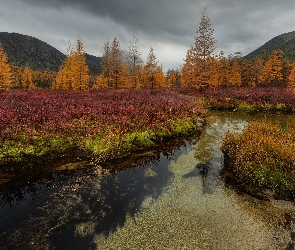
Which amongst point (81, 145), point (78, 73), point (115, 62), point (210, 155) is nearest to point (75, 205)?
point (81, 145)

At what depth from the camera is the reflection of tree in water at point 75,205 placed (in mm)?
5691

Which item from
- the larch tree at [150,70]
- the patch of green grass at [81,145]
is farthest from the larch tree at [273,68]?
the patch of green grass at [81,145]

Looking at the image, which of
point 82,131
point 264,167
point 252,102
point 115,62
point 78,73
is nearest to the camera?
point 264,167

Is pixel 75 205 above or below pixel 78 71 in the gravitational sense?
below

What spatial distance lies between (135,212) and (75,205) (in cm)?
190

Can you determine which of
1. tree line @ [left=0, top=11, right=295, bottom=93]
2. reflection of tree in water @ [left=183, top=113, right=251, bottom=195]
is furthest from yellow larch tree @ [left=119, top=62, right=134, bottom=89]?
reflection of tree in water @ [left=183, top=113, right=251, bottom=195]

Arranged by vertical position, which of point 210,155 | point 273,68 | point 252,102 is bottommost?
point 210,155

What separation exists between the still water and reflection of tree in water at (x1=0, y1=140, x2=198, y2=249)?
0.02 m

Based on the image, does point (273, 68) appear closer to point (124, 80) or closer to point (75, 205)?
point (124, 80)

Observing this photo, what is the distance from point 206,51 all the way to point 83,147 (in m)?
35.4

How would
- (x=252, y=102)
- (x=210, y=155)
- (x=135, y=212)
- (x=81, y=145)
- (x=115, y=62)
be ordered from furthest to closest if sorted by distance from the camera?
(x=115, y=62) → (x=252, y=102) → (x=210, y=155) → (x=81, y=145) → (x=135, y=212)

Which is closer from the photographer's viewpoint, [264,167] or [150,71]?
[264,167]

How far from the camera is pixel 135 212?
270 inches

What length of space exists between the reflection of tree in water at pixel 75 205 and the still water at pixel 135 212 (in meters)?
0.02
